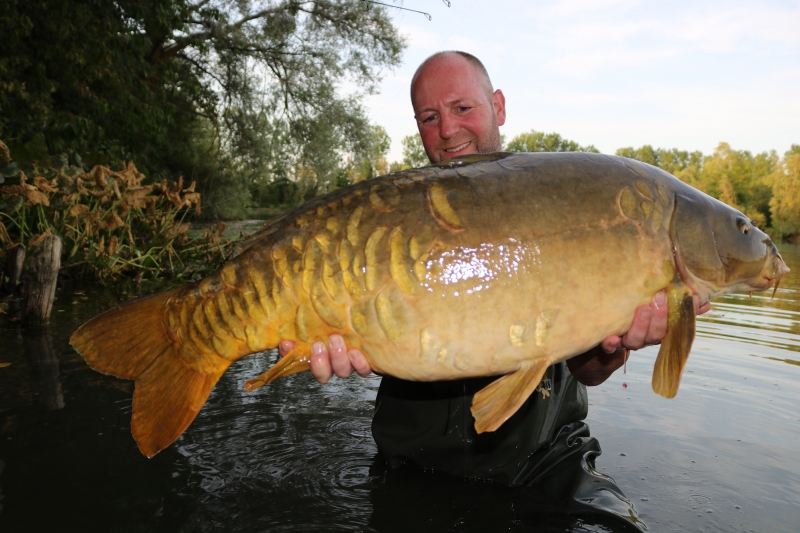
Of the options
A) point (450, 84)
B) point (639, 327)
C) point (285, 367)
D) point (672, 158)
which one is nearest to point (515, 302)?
point (639, 327)

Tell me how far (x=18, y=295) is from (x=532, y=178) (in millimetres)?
4478

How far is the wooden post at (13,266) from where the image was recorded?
4.57 meters

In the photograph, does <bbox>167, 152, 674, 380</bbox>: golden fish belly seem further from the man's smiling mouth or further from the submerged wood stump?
the submerged wood stump

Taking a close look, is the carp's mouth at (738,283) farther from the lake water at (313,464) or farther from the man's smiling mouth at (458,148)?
the man's smiling mouth at (458,148)

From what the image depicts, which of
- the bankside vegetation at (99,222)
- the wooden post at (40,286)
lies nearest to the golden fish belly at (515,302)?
the wooden post at (40,286)

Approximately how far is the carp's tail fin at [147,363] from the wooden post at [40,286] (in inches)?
117

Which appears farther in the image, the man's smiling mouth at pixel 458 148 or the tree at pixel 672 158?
the tree at pixel 672 158

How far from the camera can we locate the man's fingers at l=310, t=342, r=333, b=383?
151 cm

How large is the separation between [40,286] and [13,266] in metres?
0.76

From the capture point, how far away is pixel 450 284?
1.42 metres

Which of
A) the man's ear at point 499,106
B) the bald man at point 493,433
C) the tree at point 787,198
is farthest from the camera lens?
the tree at point 787,198

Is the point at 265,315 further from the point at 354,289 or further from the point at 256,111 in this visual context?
the point at 256,111

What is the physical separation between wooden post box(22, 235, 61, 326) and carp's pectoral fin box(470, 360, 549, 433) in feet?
12.0

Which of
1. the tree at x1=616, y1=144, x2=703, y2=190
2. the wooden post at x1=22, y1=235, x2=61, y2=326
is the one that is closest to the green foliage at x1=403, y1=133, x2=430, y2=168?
the tree at x1=616, y1=144, x2=703, y2=190
